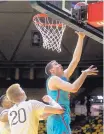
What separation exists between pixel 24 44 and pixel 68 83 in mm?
6637

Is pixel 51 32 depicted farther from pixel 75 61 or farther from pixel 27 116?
pixel 27 116

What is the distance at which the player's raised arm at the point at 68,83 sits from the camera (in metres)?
3.44

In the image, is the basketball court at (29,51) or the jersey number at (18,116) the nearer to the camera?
the jersey number at (18,116)

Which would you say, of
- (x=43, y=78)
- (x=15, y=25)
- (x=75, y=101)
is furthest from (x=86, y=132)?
(x=15, y=25)

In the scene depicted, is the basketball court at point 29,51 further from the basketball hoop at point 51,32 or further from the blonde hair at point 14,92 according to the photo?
the blonde hair at point 14,92

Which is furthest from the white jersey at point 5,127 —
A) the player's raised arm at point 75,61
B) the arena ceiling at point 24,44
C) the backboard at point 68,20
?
the arena ceiling at point 24,44

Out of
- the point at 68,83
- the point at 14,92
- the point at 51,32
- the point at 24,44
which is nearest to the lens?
the point at 14,92

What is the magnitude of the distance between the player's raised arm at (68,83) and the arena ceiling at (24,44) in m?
5.53

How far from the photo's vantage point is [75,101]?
11.5m

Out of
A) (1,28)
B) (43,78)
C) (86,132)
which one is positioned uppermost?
(1,28)

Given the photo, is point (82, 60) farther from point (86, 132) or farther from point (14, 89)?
point (14, 89)

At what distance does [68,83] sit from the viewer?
3547mm

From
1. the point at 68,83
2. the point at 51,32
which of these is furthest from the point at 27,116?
the point at 51,32

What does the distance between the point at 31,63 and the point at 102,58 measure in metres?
1.83
